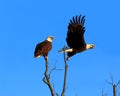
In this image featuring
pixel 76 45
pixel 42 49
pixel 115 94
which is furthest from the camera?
pixel 115 94

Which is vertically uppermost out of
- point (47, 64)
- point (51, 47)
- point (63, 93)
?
point (51, 47)

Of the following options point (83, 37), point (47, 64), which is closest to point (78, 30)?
point (83, 37)

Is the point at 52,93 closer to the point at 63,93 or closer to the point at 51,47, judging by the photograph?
the point at 63,93

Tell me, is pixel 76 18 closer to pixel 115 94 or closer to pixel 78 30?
pixel 78 30

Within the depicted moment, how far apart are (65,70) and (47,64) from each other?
18.3 inches

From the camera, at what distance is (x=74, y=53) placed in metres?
11.4

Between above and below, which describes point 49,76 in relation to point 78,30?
below

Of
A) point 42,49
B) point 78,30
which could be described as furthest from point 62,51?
point 78,30

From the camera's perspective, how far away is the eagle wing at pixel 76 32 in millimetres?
11570

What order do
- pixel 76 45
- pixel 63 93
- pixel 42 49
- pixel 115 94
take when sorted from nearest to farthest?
pixel 63 93
pixel 42 49
pixel 76 45
pixel 115 94

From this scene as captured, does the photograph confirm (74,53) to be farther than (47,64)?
Yes

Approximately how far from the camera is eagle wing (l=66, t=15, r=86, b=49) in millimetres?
11570

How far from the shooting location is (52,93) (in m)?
10.2

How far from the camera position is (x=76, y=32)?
38.4ft
